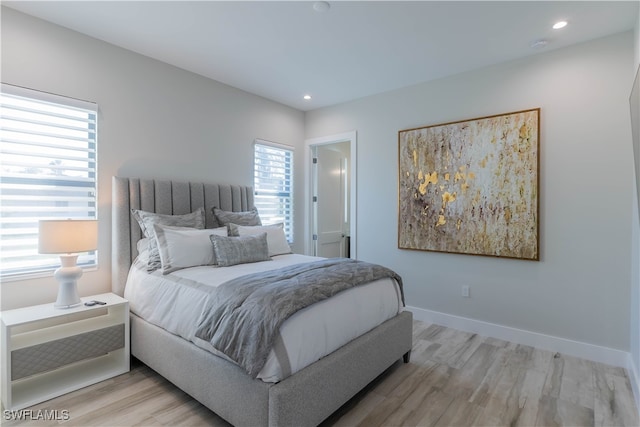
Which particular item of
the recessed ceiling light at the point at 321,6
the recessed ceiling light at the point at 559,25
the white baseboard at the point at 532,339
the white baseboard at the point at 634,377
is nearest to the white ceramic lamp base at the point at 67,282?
the recessed ceiling light at the point at 321,6

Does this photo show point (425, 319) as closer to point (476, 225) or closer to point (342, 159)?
point (476, 225)

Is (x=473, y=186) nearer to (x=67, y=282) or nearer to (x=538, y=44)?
(x=538, y=44)

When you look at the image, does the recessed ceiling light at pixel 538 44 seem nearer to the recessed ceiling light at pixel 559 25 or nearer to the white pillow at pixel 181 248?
the recessed ceiling light at pixel 559 25

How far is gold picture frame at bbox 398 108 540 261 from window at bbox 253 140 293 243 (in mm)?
1605

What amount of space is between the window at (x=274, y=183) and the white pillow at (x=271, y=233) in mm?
868

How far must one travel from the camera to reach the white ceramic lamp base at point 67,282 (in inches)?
91.4

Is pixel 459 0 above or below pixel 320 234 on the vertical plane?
above

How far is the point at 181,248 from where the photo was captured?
2.59 metres

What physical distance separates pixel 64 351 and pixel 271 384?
1690 mm

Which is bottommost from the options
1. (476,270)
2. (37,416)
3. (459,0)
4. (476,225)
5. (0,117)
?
(37,416)

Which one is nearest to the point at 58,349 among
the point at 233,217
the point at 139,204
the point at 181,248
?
the point at 181,248

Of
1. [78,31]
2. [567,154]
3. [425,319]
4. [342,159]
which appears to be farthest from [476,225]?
[78,31]

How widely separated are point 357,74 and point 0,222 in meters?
3.37

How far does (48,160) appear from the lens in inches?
100
